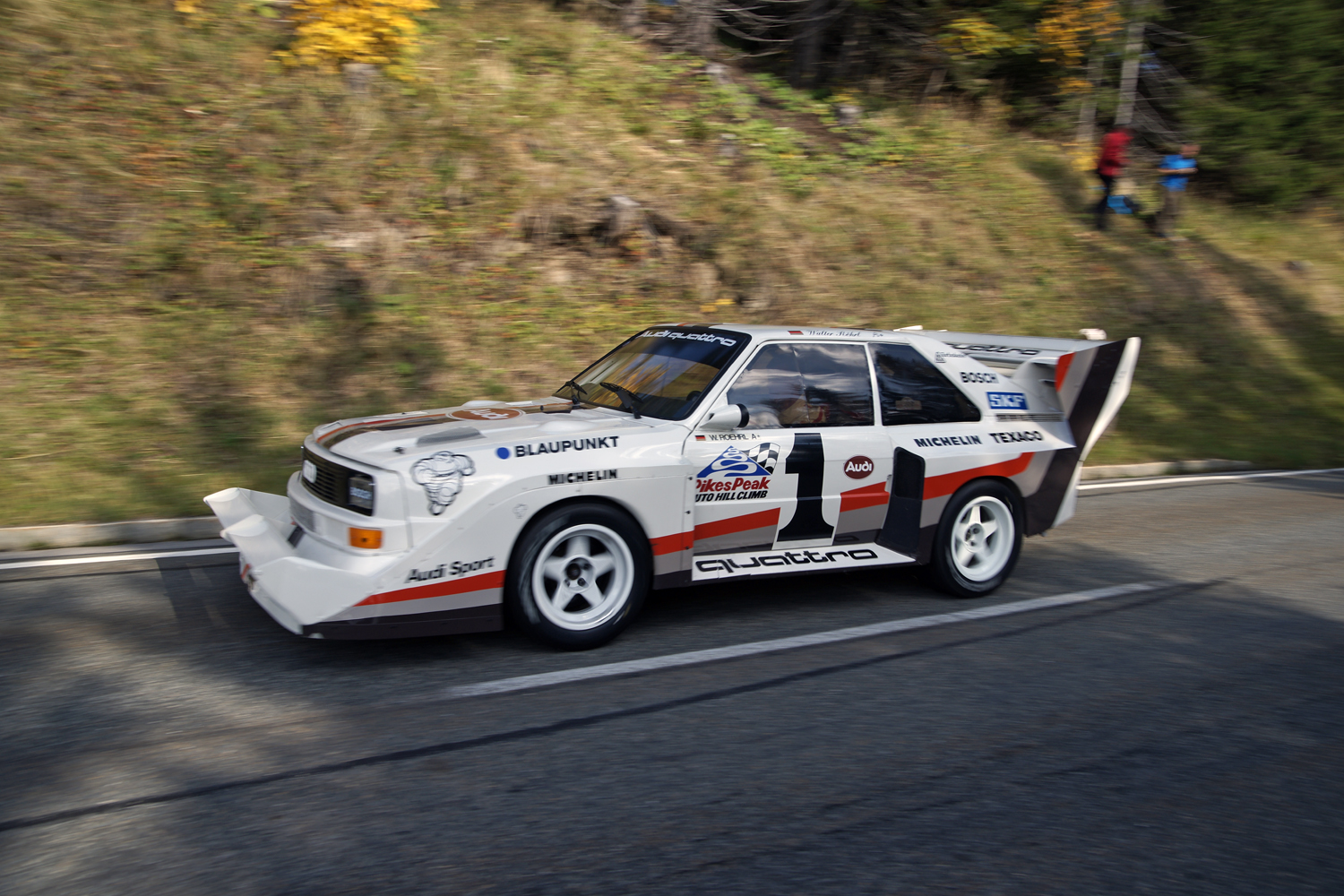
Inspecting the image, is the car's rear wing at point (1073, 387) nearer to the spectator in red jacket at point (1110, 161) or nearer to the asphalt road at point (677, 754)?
the asphalt road at point (677, 754)

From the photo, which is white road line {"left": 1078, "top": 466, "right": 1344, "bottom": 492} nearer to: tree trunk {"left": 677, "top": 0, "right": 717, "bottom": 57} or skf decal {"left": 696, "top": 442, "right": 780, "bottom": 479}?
skf decal {"left": 696, "top": 442, "right": 780, "bottom": 479}

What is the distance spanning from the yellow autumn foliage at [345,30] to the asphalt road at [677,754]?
9071mm

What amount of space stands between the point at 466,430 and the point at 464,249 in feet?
24.5

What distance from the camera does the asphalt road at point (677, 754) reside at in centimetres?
315

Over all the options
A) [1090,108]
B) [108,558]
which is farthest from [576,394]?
[1090,108]

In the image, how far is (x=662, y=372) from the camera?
5930mm

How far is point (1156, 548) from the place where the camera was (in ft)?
26.0

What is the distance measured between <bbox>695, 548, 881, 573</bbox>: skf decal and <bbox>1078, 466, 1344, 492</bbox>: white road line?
556cm

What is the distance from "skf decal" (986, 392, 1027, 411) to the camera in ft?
21.5

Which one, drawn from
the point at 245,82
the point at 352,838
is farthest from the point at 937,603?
the point at 245,82

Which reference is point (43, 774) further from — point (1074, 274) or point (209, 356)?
point (1074, 274)

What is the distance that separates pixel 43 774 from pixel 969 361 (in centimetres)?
550

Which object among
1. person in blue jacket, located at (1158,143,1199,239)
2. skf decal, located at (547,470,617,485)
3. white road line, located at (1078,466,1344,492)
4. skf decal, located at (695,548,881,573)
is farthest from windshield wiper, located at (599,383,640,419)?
person in blue jacket, located at (1158,143,1199,239)

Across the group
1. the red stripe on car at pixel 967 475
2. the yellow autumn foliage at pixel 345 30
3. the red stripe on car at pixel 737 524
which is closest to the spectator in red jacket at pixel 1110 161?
the yellow autumn foliage at pixel 345 30
